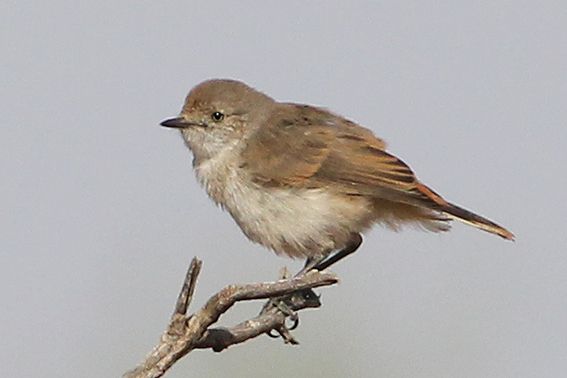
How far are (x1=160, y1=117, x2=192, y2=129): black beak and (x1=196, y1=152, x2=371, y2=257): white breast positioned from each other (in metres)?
0.49

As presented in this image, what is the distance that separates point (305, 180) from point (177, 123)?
871 millimetres

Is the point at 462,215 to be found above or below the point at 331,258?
above

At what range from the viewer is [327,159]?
5.48 metres

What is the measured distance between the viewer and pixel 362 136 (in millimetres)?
5719

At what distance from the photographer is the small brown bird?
5273 millimetres

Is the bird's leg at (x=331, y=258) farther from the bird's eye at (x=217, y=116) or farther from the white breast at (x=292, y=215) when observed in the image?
the bird's eye at (x=217, y=116)

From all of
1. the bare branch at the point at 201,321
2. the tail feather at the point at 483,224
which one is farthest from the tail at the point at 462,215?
the bare branch at the point at 201,321

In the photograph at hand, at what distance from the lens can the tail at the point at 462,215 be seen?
5109mm

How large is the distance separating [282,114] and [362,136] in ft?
1.64

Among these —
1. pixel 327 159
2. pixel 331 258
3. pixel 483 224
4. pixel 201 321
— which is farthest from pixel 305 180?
pixel 201 321

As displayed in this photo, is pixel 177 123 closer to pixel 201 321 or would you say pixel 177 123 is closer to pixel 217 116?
pixel 217 116

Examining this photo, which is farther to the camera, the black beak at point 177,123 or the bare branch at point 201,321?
the black beak at point 177,123

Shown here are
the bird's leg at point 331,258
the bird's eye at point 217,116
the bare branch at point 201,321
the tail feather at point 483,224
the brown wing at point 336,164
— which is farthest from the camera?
the bird's eye at point 217,116

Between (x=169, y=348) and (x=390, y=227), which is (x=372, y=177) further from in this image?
(x=169, y=348)
